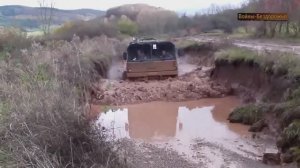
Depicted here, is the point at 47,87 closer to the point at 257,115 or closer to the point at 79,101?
the point at 79,101

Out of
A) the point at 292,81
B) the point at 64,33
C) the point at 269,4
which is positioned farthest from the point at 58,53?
the point at 64,33

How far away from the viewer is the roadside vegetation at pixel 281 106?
1121cm

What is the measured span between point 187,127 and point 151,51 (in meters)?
10.2

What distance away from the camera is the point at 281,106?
1340cm

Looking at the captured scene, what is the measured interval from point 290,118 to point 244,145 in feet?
4.69

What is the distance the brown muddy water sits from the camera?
1228 centimetres

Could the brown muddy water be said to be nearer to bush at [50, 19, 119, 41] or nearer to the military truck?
the military truck

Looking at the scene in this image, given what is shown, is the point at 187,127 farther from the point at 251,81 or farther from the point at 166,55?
the point at 166,55

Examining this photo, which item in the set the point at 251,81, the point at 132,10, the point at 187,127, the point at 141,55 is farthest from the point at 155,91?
the point at 132,10

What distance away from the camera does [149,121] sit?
1664 cm

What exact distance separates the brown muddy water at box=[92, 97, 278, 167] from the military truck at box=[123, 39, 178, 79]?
4.36 m

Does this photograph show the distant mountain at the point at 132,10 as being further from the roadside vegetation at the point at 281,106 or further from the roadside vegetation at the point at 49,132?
the roadside vegetation at the point at 49,132

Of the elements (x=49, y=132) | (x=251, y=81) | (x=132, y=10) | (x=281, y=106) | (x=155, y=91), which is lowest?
(x=155, y=91)

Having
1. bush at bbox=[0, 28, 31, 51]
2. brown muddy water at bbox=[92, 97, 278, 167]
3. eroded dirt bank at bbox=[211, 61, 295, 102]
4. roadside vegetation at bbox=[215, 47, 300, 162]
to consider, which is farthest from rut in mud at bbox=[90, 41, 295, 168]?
bush at bbox=[0, 28, 31, 51]
